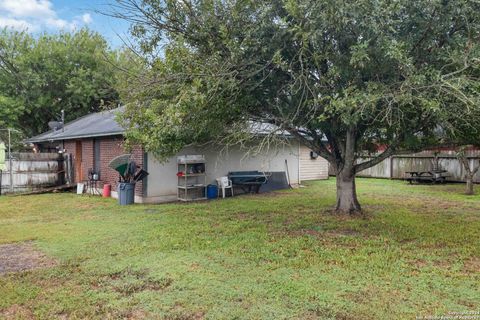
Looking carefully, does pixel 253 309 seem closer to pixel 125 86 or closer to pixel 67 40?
pixel 125 86

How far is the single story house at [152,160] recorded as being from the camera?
11.2 meters

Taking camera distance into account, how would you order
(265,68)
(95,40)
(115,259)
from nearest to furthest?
(115,259), (265,68), (95,40)

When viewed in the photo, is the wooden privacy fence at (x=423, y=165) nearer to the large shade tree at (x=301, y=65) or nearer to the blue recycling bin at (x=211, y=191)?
the blue recycling bin at (x=211, y=191)

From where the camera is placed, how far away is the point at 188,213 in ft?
30.1

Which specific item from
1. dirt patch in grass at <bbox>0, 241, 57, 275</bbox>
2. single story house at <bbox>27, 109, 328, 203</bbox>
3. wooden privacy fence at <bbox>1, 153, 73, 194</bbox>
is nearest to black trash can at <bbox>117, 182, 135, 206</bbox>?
single story house at <bbox>27, 109, 328, 203</bbox>

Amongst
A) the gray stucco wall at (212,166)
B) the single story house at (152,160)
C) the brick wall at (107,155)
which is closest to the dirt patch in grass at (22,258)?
the single story house at (152,160)

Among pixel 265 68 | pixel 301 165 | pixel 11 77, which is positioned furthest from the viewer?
pixel 11 77

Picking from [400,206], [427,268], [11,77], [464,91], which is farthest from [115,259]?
[11,77]

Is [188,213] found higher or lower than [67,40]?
lower

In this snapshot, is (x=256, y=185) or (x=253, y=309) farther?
(x=256, y=185)

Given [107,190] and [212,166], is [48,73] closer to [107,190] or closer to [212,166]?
[107,190]

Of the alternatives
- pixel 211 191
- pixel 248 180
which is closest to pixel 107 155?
pixel 211 191

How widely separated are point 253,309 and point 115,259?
2564mm

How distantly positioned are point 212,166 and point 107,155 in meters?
3.70
